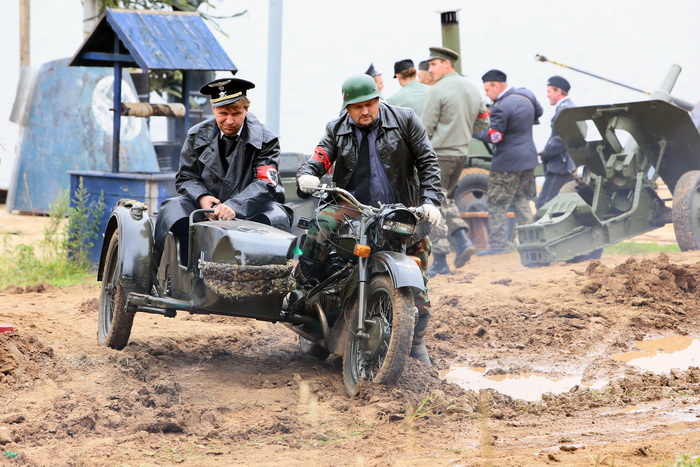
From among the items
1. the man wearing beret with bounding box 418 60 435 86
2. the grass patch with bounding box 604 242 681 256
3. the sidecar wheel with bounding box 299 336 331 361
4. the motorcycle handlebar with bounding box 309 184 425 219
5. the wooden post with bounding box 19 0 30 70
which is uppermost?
the wooden post with bounding box 19 0 30 70

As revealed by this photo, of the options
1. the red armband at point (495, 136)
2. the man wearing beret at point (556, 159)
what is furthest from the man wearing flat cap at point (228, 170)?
the man wearing beret at point (556, 159)

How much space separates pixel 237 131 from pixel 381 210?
124 centimetres

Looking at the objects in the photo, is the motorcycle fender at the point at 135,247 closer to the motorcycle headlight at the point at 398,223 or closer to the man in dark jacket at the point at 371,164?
the man in dark jacket at the point at 371,164

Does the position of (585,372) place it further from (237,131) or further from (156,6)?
(156,6)

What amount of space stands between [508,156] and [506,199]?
55 centimetres

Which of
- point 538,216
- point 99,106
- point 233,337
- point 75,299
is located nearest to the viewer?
point 233,337

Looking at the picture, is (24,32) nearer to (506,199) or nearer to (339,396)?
(506,199)

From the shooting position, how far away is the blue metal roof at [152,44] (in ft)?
31.6

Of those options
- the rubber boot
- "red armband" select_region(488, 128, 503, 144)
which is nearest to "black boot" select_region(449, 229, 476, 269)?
"red armband" select_region(488, 128, 503, 144)

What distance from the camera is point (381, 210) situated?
5172 mm

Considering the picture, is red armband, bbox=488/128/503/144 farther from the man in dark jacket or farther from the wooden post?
the wooden post

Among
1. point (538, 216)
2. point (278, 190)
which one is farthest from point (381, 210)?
point (538, 216)

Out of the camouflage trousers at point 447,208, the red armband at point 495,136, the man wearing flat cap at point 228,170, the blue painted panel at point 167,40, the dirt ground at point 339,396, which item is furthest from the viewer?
the red armband at point 495,136

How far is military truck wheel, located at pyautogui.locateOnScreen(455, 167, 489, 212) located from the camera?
12.8m
